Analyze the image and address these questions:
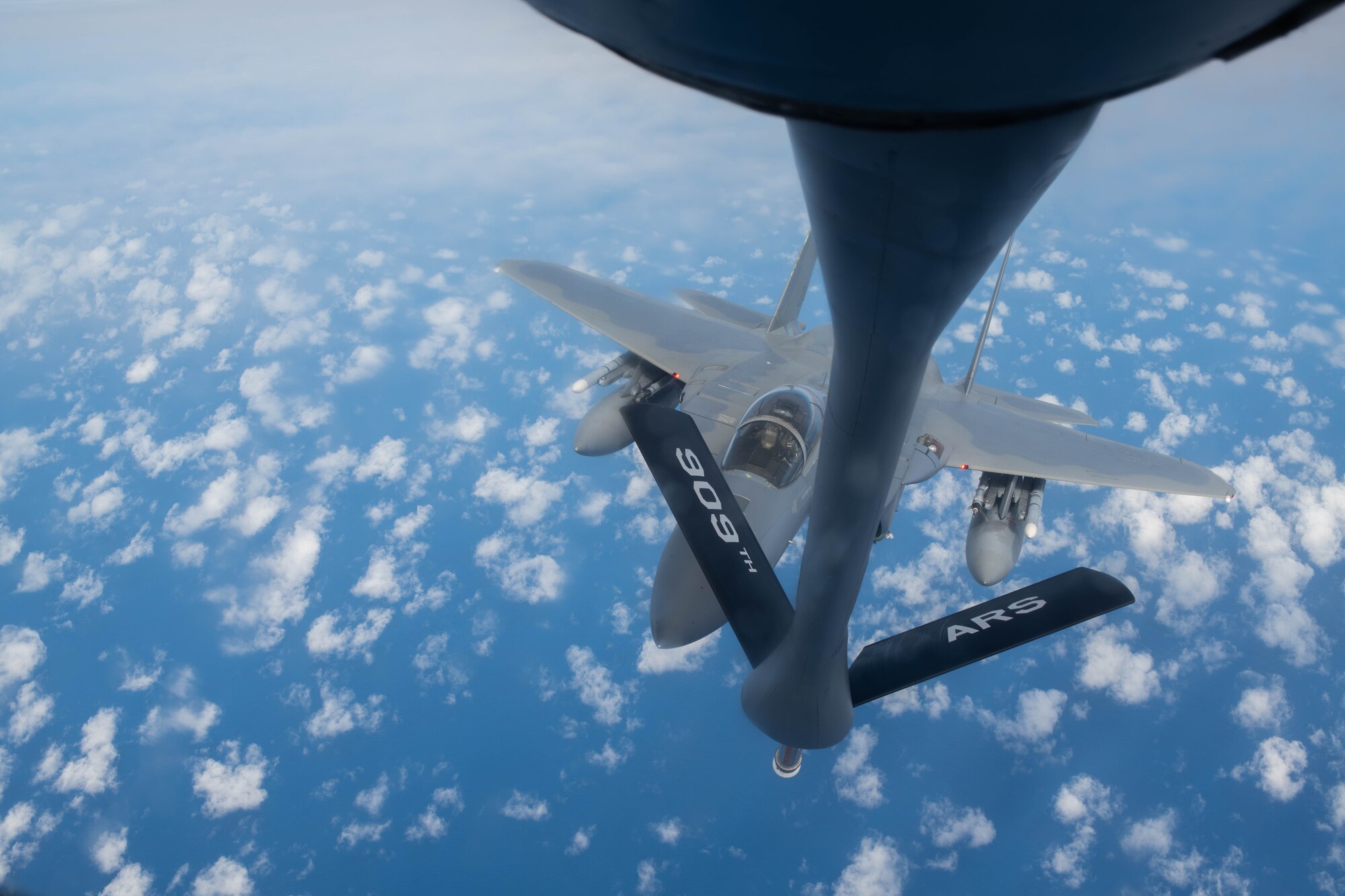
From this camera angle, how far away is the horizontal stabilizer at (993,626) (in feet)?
16.5

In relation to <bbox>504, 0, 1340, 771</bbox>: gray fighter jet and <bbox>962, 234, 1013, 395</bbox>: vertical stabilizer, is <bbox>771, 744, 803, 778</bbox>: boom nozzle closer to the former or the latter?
<bbox>504, 0, 1340, 771</bbox>: gray fighter jet

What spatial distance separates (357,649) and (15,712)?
25.6 ft

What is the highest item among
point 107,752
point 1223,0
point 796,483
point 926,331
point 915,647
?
point 1223,0

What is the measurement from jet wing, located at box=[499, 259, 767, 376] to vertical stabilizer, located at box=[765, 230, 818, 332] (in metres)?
0.60

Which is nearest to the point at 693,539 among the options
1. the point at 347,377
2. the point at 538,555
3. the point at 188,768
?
the point at 538,555

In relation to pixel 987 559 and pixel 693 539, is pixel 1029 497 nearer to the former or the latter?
pixel 987 559

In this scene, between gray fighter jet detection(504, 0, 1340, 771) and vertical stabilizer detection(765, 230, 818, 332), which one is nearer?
gray fighter jet detection(504, 0, 1340, 771)

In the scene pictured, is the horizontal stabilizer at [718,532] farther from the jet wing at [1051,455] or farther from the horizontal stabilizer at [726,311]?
the horizontal stabilizer at [726,311]

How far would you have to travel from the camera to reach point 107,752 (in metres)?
14.7

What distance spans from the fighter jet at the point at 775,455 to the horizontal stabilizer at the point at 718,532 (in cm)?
1

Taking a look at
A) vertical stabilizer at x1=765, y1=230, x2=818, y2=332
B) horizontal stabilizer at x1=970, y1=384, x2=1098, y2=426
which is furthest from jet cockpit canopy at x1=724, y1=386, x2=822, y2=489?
horizontal stabilizer at x1=970, y1=384, x2=1098, y2=426

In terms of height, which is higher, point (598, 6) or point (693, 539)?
point (598, 6)

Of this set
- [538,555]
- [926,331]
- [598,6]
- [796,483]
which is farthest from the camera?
[538,555]

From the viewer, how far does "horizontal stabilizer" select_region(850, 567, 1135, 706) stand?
5.04 meters
